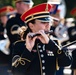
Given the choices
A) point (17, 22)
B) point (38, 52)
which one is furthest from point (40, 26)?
point (17, 22)

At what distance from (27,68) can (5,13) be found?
6.07 metres

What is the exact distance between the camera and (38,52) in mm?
6332

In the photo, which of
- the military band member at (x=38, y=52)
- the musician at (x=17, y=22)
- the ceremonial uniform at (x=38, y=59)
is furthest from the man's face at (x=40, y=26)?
the musician at (x=17, y=22)

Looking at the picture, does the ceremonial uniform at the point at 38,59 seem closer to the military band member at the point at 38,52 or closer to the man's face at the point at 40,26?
the military band member at the point at 38,52

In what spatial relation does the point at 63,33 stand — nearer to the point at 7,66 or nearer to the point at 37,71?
the point at 7,66

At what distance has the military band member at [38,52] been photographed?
6.15m

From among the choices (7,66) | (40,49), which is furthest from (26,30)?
(7,66)

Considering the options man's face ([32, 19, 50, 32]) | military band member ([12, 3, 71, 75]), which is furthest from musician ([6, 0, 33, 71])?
man's face ([32, 19, 50, 32])

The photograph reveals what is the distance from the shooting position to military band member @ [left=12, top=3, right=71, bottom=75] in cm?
615

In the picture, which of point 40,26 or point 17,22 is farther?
point 17,22

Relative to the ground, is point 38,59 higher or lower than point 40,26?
lower

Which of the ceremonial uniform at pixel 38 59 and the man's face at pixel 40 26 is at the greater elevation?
the man's face at pixel 40 26

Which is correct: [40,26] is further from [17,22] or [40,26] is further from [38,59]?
[17,22]

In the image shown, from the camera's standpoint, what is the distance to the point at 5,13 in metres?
12.2
